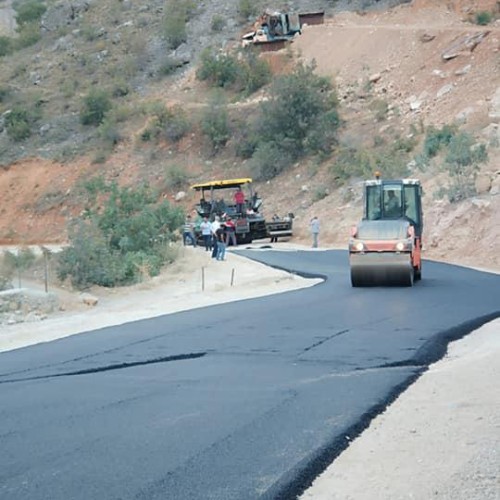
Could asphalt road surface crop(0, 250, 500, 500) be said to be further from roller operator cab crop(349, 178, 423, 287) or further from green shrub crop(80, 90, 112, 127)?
green shrub crop(80, 90, 112, 127)

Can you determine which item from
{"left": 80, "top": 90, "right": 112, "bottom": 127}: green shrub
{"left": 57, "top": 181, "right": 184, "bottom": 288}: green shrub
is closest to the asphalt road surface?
{"left": 57, "top": 181, "right": 184, "bottom": 288}: green shrub

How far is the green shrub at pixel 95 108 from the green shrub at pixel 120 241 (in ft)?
113

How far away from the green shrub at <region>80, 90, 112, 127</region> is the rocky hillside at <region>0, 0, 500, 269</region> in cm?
105

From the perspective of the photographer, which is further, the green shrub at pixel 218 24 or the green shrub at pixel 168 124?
the green shrub at pixel 218 24

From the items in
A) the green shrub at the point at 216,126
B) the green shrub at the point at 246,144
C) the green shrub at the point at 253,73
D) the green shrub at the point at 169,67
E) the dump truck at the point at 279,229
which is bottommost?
the dump truck at the point at 279,229

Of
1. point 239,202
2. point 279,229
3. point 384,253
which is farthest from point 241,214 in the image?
point 384,253

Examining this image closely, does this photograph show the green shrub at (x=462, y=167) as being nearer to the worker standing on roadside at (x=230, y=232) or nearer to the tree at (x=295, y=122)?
the worker standing on roadside at (x=230, y=232)

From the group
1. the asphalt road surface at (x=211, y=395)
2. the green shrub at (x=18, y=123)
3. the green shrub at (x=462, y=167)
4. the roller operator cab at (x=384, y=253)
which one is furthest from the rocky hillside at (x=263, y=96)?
the asphalt road surface at (x=211, y=395)

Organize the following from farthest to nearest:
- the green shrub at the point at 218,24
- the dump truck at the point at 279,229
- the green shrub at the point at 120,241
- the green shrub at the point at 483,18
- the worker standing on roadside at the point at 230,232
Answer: the green shrub at the point at 218,24 < the green shrub at the point at 483,18 < the dump truck at the point at 279,229 < the worker standing on roadside at the point at 230,232 < the green shrub at the point at 120,241

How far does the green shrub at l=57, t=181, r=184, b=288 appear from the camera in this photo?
28.0 m

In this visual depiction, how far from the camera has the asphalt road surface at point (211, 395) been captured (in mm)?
7934

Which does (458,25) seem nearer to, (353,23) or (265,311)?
(353,23)

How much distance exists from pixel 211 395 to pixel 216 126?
171 feet

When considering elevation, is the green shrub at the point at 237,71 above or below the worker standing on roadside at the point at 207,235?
above
